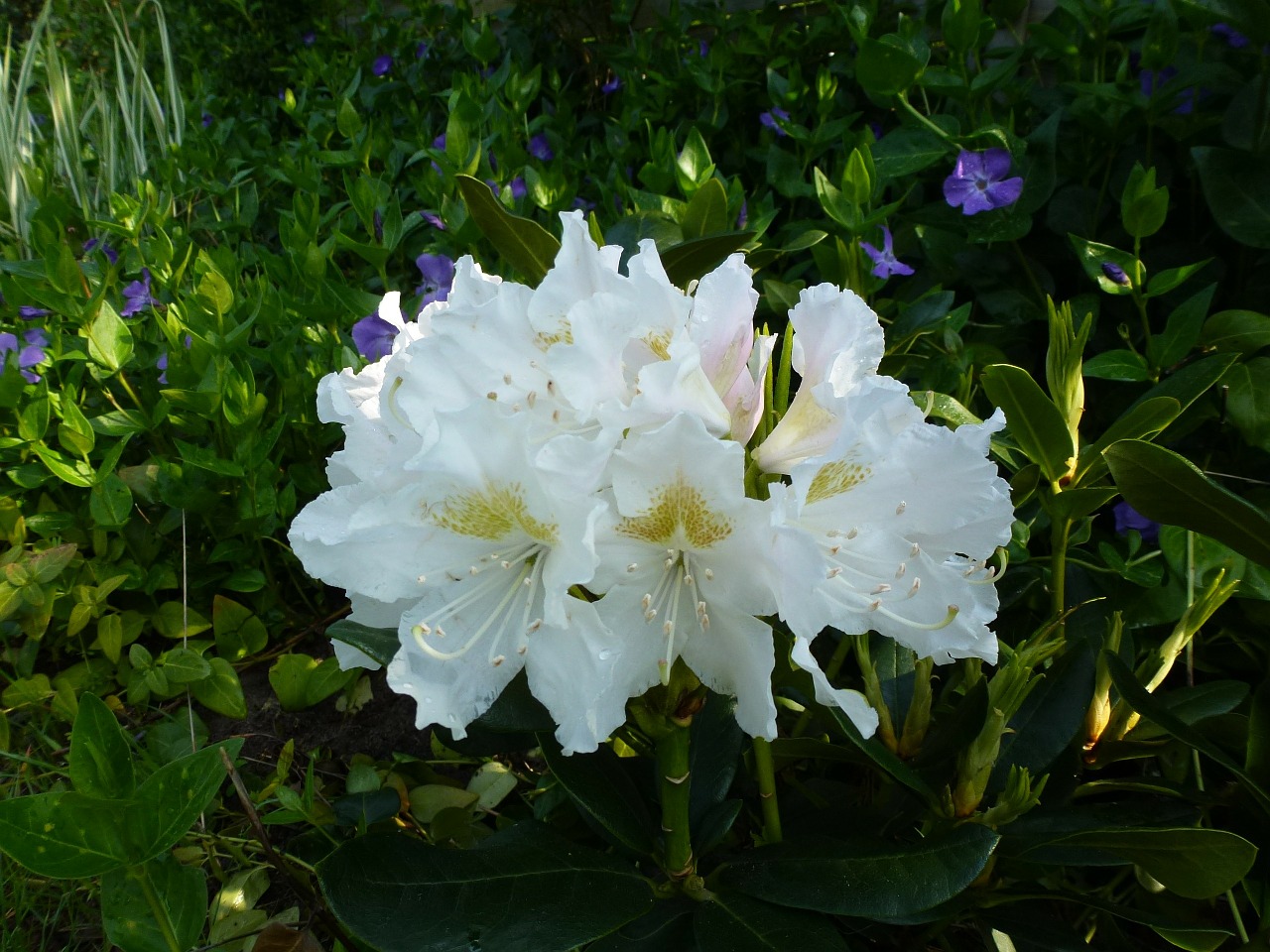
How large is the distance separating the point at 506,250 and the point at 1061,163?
1365mm

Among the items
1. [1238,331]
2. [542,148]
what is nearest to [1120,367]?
[1238,331]

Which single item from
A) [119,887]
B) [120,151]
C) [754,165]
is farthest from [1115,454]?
[120,151]

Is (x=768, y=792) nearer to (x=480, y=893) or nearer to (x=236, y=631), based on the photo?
(x=480, y=893)

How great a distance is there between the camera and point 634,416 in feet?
2.27

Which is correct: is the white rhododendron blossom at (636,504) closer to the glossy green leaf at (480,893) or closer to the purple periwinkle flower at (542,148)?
the glossy green leaf at (480,893)

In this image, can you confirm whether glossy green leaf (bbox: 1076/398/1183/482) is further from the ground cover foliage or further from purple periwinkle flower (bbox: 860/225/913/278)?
purple periwinkle flower (bbox: 860/225/913/278)

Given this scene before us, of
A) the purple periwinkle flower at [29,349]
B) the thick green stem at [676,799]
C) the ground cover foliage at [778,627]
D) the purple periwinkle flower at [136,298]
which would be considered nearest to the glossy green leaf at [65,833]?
the ground cover foliage at [778,627]

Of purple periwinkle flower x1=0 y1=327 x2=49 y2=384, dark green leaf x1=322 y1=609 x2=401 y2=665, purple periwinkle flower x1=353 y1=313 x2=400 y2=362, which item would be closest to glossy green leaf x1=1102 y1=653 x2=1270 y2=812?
dark green leaf x1=322 y1=609 x2=401 y2=665

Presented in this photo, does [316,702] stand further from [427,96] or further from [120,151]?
[120,151]

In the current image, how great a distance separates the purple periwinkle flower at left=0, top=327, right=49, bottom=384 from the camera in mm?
1889

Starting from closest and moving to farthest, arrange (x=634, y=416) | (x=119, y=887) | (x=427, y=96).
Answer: (x=634, y=416) < (x=119, y=887) < (x=427, y=96)

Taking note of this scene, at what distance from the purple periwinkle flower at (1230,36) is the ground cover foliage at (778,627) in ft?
0.04

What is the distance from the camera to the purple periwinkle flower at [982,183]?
5.59 ft

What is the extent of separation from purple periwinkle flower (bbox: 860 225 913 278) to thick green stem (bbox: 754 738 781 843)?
977mm
